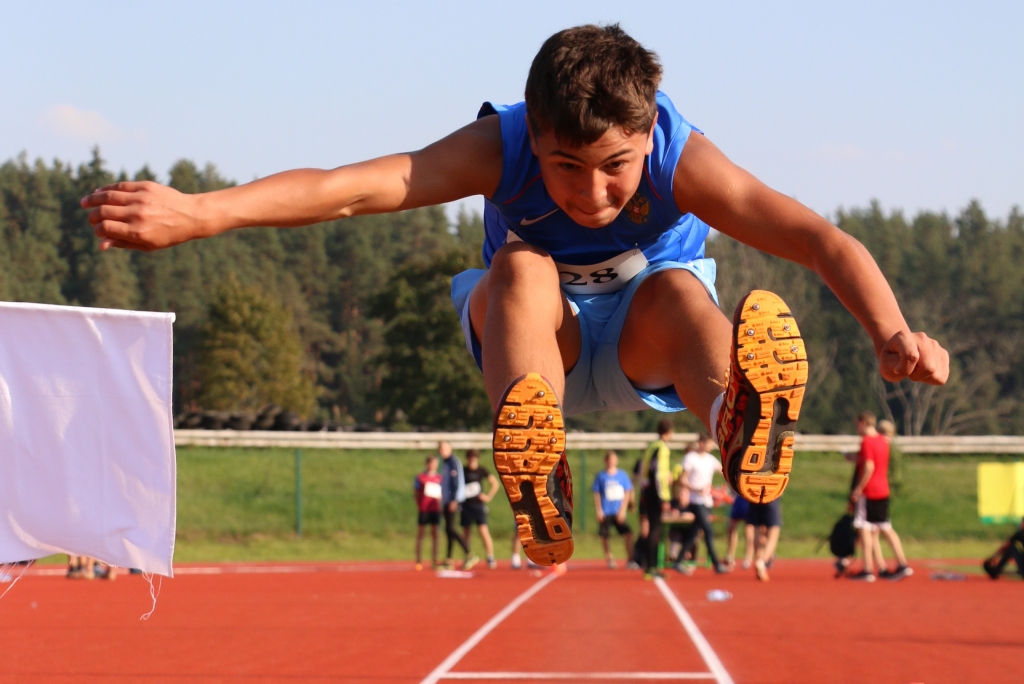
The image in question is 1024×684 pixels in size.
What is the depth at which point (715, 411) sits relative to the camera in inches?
134

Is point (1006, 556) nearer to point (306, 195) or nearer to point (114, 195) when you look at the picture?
point (306, 195)

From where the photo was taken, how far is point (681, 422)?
53.6 m

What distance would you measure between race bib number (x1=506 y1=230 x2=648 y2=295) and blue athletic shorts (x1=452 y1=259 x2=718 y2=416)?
0.02 m

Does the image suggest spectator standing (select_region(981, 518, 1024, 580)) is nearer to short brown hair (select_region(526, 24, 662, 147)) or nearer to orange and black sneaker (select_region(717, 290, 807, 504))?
orange and black sneaker (select_region(717, 290, 807, 504))

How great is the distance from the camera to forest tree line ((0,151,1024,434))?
181ft

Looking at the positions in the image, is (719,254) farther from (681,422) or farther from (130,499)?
(130,499)

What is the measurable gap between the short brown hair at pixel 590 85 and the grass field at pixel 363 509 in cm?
1884

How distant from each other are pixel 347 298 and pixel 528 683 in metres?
78.0

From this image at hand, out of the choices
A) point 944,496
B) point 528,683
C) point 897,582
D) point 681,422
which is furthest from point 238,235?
point 528,683

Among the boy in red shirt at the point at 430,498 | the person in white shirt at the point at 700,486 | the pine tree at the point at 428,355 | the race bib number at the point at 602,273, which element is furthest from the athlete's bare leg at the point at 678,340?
the pine tree at the point at 428,355

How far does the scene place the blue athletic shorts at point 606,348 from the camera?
155 inches

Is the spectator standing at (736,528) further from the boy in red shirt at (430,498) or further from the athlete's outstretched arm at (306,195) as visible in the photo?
the athlete's outstretched arm at (306,195)

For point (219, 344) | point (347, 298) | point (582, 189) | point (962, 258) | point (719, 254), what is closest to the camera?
point (582, 189)

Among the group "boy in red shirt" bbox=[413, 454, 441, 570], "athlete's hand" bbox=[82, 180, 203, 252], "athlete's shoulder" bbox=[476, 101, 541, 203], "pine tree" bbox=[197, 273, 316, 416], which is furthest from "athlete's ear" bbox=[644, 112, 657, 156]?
"pine tree" bbox=[197, 273, 316, 416]
